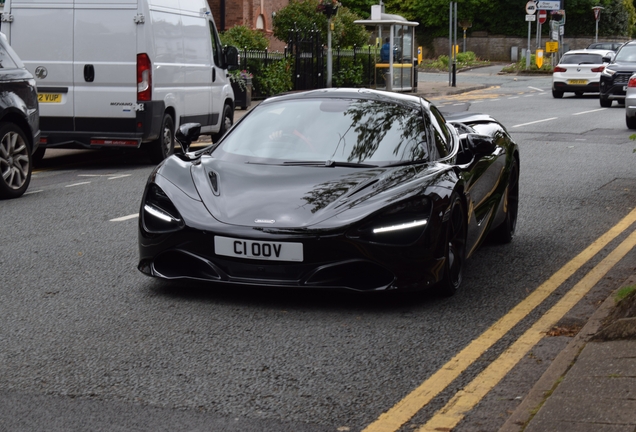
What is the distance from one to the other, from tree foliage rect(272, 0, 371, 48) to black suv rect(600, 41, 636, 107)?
1278cm

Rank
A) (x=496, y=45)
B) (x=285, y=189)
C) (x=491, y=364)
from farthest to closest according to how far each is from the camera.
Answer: (x=496, y=45)
(x=285, y=189)
(x=491, y=364)

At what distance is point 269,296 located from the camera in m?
6.36

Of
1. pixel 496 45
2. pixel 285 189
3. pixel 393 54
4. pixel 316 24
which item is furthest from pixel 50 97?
pixel 496 45

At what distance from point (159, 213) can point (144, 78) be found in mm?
7992

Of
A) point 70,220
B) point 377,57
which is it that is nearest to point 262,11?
point 377,57

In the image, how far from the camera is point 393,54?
37688 millimetres

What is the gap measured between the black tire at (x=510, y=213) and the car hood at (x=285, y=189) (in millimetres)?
2047

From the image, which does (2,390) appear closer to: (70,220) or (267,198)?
(267,198)

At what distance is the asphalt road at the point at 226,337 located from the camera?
4277 millimetres

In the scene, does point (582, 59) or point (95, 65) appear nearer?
point (95, 65)

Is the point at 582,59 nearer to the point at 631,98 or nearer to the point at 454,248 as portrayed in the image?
the point at 631,98

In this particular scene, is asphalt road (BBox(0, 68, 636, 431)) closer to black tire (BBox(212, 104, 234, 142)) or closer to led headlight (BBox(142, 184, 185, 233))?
led headlight (BBox(142, 184, 185, 233))

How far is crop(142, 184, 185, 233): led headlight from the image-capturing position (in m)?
6.18

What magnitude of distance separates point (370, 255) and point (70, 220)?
14.4ft
